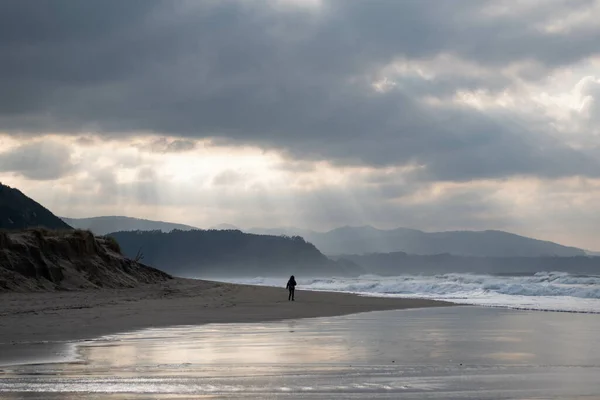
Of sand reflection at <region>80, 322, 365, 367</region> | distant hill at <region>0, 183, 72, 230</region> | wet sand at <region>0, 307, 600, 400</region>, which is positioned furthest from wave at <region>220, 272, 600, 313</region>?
distant hill at <region>0, 183, 72, 230</region>

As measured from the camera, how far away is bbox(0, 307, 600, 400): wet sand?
913cm

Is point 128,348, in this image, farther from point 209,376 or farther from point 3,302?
point 3,302

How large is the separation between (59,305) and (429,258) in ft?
558

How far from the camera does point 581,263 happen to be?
504ft

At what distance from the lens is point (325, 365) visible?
11.3m

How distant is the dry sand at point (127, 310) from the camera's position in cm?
1691

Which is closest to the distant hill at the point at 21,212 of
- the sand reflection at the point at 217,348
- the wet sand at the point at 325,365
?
the sand reflection at the point at 217,348

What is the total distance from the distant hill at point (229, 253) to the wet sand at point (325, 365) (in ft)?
464

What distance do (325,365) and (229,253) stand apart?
165m

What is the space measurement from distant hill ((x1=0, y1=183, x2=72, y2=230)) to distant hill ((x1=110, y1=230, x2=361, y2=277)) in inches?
3129

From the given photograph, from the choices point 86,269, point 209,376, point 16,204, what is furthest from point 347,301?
point 16,204

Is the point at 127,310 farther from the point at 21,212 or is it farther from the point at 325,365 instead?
the point at 21,212

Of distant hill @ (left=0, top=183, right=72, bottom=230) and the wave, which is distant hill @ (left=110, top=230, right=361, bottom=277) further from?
the wave

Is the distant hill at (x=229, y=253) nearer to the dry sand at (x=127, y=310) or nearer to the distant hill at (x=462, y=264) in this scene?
the distant hill at (x=462, y=264)
